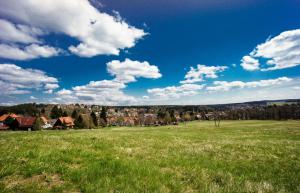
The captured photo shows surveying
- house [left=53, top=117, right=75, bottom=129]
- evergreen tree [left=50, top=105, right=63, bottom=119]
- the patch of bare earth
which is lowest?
house [left=53, top=117, right=75, bottom=129]

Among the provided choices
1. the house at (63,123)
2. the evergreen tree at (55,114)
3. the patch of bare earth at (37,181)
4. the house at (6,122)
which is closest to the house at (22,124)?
the house at (6,122)

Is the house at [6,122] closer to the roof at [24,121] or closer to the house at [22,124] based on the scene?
the house at [22,124]

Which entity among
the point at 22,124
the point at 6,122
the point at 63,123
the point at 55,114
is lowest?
the point at 63,123

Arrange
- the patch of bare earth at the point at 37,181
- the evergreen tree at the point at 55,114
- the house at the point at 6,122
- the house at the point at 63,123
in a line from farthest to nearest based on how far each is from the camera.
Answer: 1. the evergreen tree at the point at 55,114
2. the house at the point at 63,123
3. the house at the point at 6,122
4. the patch of bare earth at the point at 37,181

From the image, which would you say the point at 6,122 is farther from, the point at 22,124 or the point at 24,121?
the point at 22,124

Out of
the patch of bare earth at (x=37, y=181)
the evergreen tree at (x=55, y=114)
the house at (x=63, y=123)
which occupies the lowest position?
the house at (x=63, y=123)

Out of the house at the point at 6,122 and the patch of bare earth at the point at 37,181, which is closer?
the patch of bare earth at the point at 37,181

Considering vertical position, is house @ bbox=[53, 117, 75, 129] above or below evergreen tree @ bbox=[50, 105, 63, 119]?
below

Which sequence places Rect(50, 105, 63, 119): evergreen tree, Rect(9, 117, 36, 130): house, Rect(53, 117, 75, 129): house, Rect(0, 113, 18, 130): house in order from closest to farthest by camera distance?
1. Rect(9, 117, 36, 130): house
2. Rect(0, 113, 18, 130): house
3. Rect(53, 117, 75, 129): house
4. Rect(50, 105, 63, 119): evergreen tree

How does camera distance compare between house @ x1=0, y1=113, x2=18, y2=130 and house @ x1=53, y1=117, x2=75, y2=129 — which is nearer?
house @ x1=0, y1=113, x2=18, y2=130

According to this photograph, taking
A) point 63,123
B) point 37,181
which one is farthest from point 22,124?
point 37,181

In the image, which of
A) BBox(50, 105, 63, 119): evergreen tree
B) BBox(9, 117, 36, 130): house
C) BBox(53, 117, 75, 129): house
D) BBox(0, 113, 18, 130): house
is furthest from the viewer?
BBox(50, 105, 63, 119): evergreen tree

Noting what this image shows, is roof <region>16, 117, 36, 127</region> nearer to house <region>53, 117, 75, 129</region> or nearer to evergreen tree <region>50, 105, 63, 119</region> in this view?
house <region>53, 117, 75, 129</region>

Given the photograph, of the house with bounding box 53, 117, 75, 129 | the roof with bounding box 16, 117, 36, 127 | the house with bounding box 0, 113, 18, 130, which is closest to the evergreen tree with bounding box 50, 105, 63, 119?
the house with bounding box 0, 113, 18, 130
